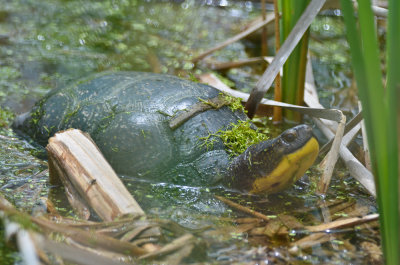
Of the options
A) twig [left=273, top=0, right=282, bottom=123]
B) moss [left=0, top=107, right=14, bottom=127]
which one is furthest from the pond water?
twig [left=273, top=0, right=282, bottom=123]

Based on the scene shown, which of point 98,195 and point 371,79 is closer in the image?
point 371,79

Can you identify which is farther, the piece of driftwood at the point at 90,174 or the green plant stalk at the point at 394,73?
the piece of driftwood at the point at 90,174

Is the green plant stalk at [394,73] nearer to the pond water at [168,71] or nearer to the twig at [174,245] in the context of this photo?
the pond water at [168,71]

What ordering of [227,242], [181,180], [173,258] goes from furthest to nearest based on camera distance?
1. [181,180]
2. [227,242]
3. [173,258]

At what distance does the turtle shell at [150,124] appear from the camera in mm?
3535

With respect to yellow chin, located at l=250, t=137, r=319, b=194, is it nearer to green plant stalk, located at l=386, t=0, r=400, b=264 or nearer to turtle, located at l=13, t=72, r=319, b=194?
turtle, located at l=13, t=72, r=319, b=194

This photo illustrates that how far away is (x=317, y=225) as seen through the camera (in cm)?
304

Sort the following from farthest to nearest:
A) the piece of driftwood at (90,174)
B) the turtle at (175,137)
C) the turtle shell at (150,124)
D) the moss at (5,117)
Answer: the moss at (5,117)
the turtle shell at (150,124)
the turtle at (175,137)
the piece of driftwood at (90,174)

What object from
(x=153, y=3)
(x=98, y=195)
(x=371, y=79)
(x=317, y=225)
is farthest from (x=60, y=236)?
(x=153, y=3)

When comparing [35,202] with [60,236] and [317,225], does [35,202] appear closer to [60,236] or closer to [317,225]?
[60,236]

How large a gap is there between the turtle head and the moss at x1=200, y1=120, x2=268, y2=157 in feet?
0.55

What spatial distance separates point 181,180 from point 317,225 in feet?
3.27

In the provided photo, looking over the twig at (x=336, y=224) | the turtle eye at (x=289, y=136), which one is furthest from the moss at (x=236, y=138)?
the twig at (x=336, y=224)

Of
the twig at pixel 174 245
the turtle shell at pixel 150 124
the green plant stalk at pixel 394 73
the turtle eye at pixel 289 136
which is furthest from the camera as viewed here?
the turtle shell at pixel 150 124
